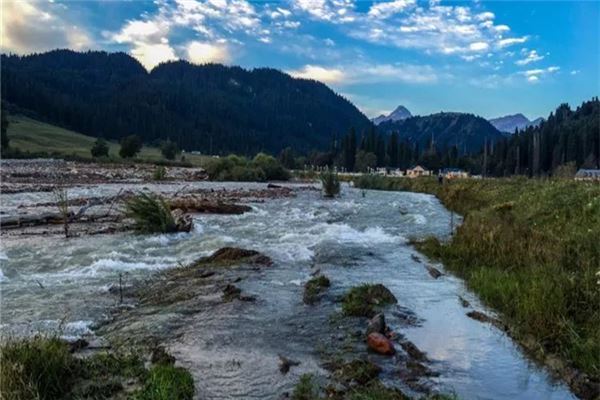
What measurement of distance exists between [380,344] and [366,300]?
3180 millimetres

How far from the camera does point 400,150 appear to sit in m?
193

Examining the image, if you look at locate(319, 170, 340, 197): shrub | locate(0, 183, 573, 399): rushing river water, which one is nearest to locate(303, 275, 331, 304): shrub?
locate(0, 183, 573, 399): rushing river water

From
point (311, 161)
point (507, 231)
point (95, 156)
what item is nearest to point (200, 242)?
point (507, 231)

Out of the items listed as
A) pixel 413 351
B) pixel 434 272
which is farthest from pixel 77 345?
pixel 434 272

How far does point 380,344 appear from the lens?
364 inches

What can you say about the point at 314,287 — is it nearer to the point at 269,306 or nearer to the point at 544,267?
the point at 269,306

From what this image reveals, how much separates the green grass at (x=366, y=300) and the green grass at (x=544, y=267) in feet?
8.12

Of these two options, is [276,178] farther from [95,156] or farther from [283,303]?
[283,303]

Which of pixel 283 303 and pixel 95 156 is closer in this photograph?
pixel 283 303

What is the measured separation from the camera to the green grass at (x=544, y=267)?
9273 millimetres

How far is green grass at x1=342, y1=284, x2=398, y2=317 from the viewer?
Result: 11.6 meters

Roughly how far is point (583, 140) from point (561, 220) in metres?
149

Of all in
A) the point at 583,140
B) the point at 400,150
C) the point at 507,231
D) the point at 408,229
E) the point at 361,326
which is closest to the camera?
the point at 361,326

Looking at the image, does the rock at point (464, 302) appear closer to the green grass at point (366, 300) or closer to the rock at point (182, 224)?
the green grass at point (366, 300)
